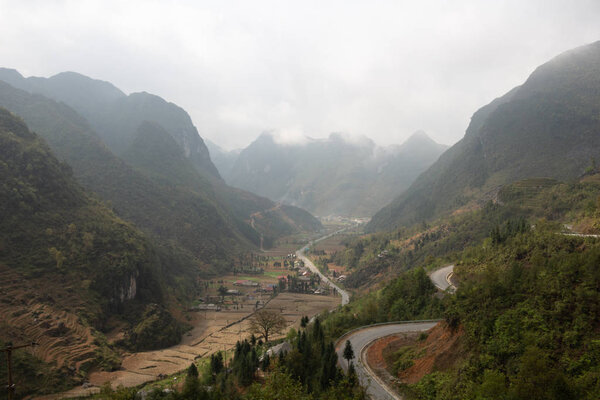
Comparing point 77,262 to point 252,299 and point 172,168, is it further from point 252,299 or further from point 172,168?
point 172,168

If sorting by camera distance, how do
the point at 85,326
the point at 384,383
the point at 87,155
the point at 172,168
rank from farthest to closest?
the point at 172,168, the point at 87,155, the point at 85,326, the point at 384,383

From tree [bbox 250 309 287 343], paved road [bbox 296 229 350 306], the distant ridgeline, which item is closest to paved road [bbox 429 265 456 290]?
A: tree [bbox 250 309 287 343]

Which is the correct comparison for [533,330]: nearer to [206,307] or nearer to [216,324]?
[216,324]

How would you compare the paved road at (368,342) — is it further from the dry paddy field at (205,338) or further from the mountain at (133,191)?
the mountain at (133,191)

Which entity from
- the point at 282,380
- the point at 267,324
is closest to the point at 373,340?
the point at 282,380

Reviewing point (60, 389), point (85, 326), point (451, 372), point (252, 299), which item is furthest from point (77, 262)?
point (451, 372)

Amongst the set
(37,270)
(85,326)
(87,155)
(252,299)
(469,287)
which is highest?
(87,155)

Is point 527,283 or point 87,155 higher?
point 87,155
